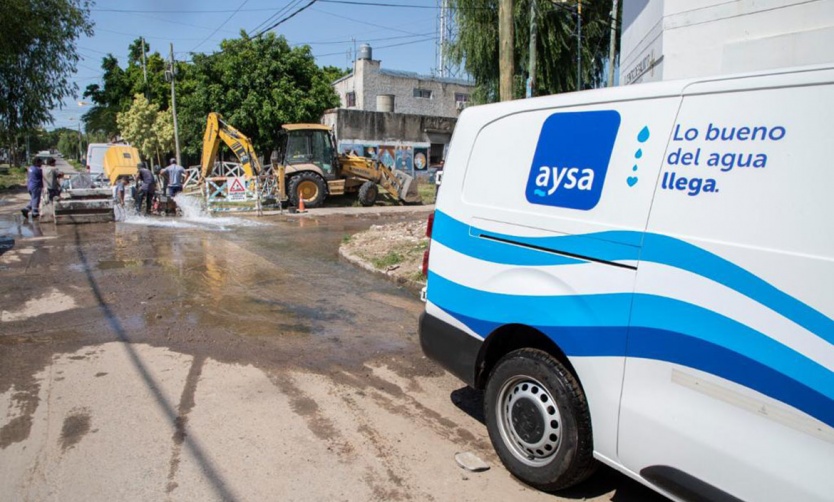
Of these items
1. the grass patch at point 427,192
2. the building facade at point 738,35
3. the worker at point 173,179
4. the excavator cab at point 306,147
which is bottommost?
the grass patch at point 427,192

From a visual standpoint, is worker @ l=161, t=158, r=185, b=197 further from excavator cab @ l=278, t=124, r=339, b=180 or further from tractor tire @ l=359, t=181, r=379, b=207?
tractor tire @ l=359, t=181, r=379, b=207

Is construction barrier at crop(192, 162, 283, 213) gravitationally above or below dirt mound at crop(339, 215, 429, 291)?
above

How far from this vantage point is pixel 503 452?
11.9 feet

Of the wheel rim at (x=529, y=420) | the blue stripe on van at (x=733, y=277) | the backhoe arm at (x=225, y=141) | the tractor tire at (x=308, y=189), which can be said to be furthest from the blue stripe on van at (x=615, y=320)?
the tractor tire at (x=308, y=189)

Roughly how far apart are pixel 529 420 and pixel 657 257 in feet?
4.20

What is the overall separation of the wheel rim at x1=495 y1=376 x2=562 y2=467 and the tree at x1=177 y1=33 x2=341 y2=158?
27.7 metres

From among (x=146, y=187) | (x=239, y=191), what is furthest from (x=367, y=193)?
(x=146, y=187)

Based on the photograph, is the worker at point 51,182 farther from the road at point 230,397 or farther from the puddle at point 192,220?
the road at point 230,397

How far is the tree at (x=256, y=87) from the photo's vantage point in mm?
A: 28969

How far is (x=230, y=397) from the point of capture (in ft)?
15.7

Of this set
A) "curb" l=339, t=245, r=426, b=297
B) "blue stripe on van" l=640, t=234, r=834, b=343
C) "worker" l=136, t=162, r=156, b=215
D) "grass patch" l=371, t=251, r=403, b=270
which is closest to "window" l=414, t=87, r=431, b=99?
"worker" l=136, t=162, r=156, b=215

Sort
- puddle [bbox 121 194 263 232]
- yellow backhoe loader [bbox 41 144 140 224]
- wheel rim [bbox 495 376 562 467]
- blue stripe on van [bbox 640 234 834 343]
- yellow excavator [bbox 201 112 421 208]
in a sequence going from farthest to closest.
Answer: yellow excavator [bbox 201 112 421 208], puddle [bbox 121 194 263 232], yellow backhoe loader [bbox 41 144 140 224], wheel rim [bbox 495 376 562 467], blue stripe on van [bbox 640 234 834 343]

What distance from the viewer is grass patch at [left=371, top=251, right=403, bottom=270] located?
1020 centimetres

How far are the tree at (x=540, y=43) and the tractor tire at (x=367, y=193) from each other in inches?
204
